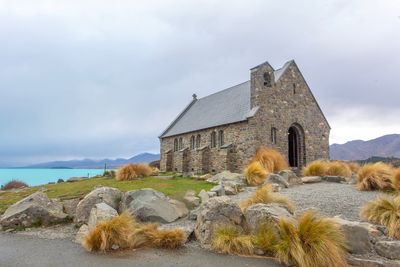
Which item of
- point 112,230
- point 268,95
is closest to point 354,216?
point 112,230

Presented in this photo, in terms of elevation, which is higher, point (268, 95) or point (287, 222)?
point (268, 95)

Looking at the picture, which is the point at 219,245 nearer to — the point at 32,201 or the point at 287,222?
the point at 287,222

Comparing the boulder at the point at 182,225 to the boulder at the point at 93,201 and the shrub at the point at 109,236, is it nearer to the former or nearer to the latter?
the shrub at the point at 109,236

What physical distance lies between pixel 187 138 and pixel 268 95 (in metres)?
10.6

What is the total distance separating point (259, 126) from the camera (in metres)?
24.4

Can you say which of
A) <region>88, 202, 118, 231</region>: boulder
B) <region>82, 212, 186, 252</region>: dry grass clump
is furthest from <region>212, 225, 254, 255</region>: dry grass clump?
<region>88, 202, 118, 231</region>: boulder

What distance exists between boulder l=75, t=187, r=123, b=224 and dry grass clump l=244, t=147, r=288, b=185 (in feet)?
25.6

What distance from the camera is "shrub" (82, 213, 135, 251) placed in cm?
862

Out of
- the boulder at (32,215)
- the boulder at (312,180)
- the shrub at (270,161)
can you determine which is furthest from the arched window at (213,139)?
the boulder at (32,215)

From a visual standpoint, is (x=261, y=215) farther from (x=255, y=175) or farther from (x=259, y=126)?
(x=259, y=126)

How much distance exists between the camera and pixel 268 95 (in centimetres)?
2531

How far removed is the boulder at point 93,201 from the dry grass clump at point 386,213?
8.67m

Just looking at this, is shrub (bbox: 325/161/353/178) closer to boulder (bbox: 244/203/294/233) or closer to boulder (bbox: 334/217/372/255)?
boulder (bbox: 244/203/294/233)

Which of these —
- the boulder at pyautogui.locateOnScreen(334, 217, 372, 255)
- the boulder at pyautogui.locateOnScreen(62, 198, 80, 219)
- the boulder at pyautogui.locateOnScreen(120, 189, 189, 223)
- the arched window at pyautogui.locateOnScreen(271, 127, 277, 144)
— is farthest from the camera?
the arched window at pyautogui.locateOnScreen(271, 127, 277, 144)
